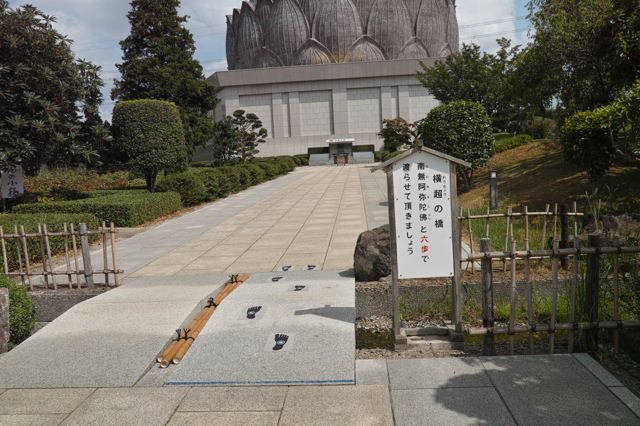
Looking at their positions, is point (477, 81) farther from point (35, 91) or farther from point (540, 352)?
point (540, 352)

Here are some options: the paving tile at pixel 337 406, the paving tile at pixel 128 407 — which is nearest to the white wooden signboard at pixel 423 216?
the paving tile at pixel 337 406

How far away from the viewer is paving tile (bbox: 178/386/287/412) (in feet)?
11.6

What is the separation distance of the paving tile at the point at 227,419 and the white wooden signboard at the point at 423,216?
6.04 ft

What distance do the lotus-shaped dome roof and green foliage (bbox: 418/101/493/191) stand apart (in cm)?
4293

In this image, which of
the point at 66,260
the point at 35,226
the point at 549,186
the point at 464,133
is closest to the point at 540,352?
the point at 66,260

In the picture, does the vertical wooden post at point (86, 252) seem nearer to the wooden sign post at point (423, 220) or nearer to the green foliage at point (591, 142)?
the wooden sign post at point (423, 220)

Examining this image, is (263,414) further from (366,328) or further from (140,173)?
(140,173)

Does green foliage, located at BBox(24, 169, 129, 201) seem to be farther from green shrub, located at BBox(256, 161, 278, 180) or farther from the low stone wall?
the low stone wall

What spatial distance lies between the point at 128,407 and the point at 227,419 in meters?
0.78

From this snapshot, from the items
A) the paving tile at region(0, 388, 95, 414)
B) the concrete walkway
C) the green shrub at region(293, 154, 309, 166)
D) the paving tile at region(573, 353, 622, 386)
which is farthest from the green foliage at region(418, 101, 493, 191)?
the green shrub at region(293, 154, 309, 166)

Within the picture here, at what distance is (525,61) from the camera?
43.2 ft

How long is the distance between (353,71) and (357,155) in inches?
342

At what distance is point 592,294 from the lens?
4.46 m

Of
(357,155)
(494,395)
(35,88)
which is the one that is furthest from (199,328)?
(357,155)
